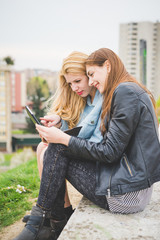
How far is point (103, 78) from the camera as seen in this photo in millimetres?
1764

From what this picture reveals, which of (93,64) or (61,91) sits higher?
(93,64)

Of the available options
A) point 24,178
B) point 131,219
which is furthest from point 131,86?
point 24,178

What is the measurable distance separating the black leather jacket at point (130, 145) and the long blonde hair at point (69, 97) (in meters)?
0.93

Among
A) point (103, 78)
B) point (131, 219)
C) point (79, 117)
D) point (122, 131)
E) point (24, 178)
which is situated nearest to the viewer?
point (122, 131)

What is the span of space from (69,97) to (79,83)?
10.9 inches

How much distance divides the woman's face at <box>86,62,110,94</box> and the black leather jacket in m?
0.26

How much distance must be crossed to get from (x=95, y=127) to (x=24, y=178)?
1868 millimetres

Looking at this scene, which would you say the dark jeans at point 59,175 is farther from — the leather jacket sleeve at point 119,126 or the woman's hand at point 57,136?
the leather jacket sleeve at point 119,126

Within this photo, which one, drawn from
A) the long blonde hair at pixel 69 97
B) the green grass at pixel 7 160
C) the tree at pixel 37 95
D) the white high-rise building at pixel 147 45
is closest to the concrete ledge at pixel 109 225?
the long blonde hair at pixel 69 97

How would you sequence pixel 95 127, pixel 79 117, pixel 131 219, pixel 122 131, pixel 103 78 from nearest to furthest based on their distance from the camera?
1. pixel 122 131
2. pixel 131 219
3. pixel 103 78
4. pixel 95 127
5. pixel 79 117

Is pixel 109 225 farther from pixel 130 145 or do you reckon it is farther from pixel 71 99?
pixel 71 99

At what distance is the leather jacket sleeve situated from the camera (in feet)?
4.80

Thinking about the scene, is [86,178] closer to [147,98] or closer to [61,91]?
[147,98]

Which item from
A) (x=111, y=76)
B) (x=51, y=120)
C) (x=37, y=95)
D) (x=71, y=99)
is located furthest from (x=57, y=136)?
(x=37, y=95)
